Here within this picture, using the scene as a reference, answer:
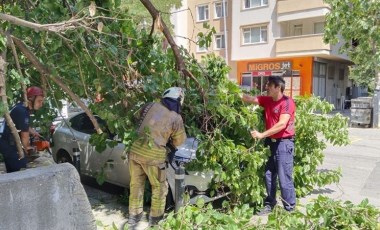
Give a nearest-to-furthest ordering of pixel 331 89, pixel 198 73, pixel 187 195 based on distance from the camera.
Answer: pixel 187 195
pixel 198 73
pixel 331 89

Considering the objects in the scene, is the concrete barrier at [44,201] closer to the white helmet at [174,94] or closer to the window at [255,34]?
the white helmet at [174,94]

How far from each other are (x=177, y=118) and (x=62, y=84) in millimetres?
1300

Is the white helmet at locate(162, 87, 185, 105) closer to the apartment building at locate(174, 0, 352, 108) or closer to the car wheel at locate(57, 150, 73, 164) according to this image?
the car wheel at locate(57, 150, 73, 164)

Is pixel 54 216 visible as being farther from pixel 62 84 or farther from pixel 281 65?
pixel 281 65

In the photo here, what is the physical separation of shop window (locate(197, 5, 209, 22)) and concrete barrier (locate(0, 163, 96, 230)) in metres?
28.8

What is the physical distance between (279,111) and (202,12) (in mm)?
26874

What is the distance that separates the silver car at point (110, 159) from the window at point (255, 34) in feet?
69.7

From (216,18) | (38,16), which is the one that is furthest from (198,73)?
(216,18)

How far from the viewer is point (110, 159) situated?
5.86 metres

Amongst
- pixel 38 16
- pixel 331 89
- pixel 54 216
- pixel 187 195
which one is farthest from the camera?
pixel 331 89

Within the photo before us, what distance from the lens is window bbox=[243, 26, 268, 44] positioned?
87.4 feet

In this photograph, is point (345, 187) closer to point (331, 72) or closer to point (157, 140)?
point (157, 140)

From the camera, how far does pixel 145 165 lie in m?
4.39

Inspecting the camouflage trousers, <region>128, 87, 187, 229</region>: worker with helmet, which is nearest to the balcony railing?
<region>128, 87, 187, 229</region>: worker with helmet
